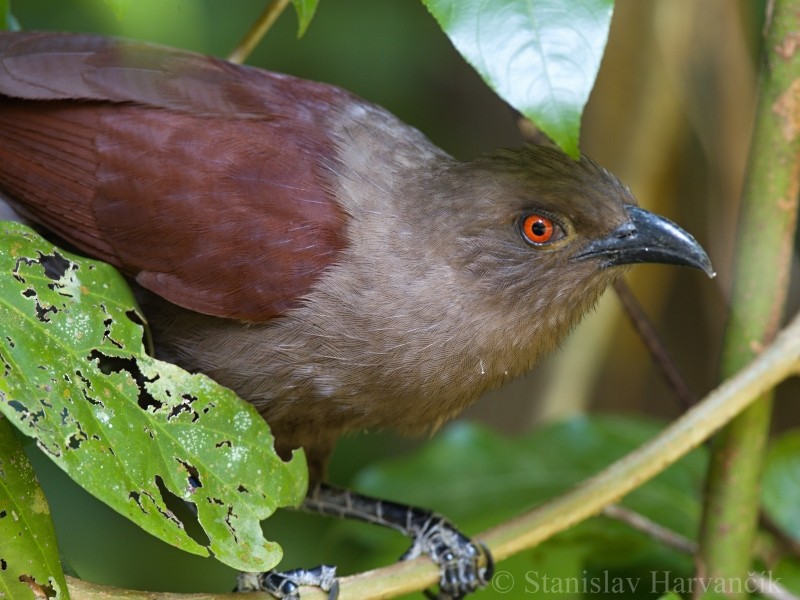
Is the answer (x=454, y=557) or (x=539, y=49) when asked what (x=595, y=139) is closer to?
(x=454, y=557)

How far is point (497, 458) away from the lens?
3.60 metres

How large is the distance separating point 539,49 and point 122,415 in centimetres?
102

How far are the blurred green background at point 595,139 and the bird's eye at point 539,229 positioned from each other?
1607 mm

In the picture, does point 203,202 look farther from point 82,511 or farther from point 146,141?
point 82,511

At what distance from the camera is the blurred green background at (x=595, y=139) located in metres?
4.43

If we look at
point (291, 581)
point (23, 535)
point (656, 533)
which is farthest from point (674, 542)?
point (23, 535)

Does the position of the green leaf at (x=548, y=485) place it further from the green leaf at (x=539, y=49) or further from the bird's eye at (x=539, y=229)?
the green leaf at (x=539, y=49)

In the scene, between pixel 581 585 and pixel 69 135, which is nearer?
pixel 69 135

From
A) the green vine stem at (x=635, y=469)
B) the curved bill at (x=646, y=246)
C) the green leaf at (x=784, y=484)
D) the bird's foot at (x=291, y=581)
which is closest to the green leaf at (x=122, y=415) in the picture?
the bird's foot at (x=291, y=581)

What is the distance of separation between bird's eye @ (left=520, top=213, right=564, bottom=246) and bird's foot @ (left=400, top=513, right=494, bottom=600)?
0.84 m

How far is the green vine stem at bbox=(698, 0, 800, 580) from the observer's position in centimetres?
255

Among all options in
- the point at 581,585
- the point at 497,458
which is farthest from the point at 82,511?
the point at 581,585

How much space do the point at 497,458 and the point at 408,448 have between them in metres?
2.67

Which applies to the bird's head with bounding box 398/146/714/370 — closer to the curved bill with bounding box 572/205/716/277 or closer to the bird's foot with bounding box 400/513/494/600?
the curved bill with bounding box 572/205/716/277
